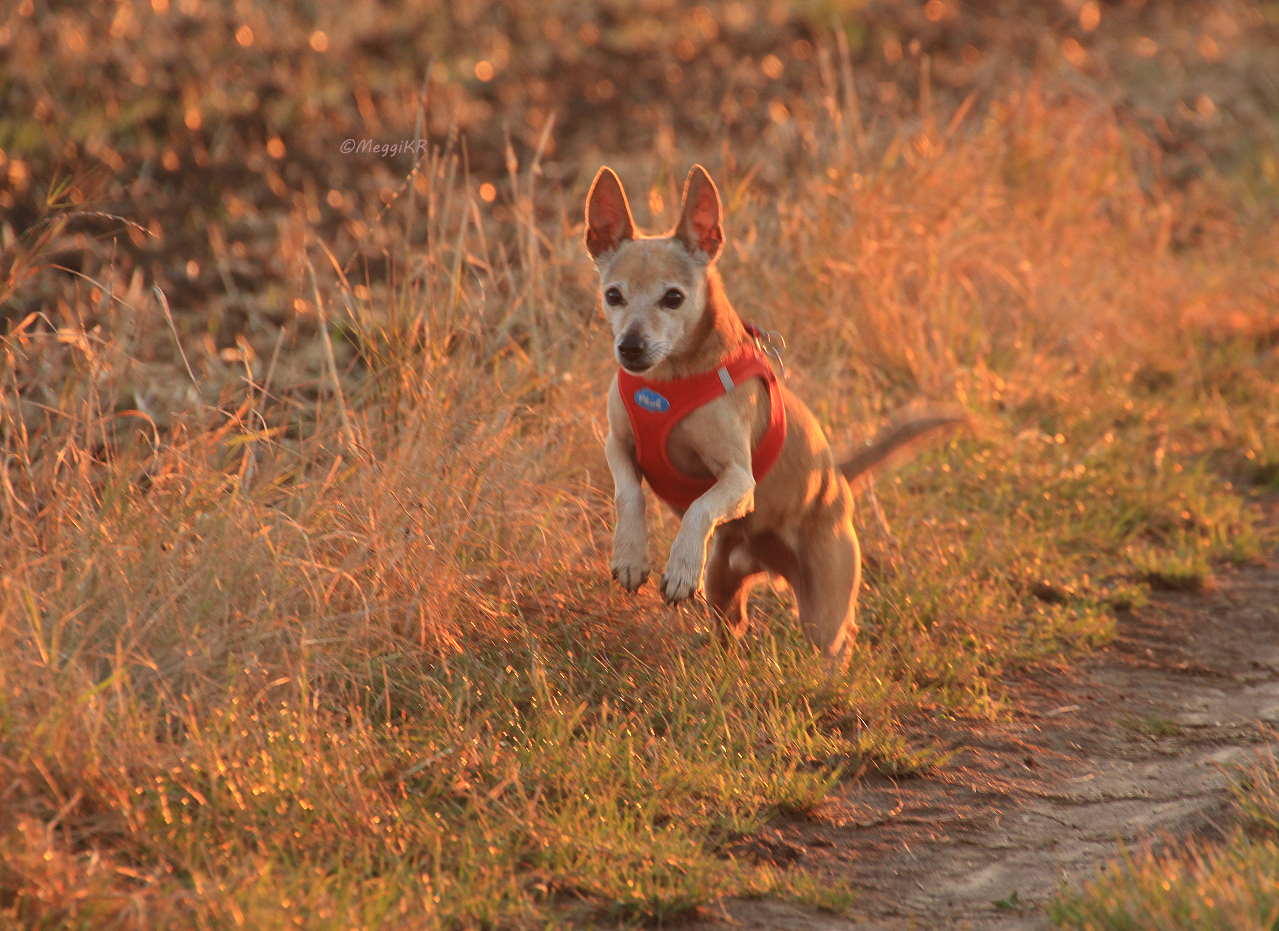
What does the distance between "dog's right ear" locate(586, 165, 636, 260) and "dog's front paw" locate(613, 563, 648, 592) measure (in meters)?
1.13

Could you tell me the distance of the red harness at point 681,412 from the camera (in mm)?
4871

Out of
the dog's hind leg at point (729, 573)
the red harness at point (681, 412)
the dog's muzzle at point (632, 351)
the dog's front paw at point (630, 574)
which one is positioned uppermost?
the dog's muzzle at point (632, 351)

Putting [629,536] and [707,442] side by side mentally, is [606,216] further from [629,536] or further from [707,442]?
[629,536]

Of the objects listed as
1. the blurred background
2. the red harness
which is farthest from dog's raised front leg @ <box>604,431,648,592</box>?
the blurred background

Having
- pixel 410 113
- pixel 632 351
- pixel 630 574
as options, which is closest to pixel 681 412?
pixel 632 351

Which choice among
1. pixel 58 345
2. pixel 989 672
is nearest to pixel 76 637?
pixel 58 345

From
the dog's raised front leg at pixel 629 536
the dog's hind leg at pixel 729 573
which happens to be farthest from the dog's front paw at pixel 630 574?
the dog's hind leg at pixel 729 573

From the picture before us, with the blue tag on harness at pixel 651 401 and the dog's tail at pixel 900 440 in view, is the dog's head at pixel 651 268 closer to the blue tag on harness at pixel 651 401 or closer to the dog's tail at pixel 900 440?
the blue tag on harness at pixel 651 401

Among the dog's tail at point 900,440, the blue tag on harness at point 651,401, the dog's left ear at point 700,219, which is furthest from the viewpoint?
the dog's tail at point 900,440

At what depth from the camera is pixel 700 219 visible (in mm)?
5195

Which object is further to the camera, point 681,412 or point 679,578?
point 681,412

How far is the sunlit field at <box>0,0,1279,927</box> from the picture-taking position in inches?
145

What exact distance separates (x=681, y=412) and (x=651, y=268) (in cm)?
48

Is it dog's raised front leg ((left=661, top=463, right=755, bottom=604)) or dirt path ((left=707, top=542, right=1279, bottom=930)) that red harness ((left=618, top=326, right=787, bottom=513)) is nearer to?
dog's raised front leg ((left=661, top=463, right=755, bottom=604))
